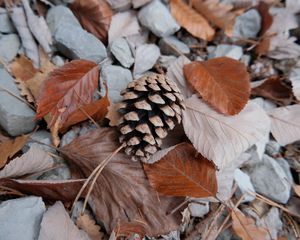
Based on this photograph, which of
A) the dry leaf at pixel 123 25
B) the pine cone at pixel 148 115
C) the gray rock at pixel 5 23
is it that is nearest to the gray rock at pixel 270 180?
→ the pine cone at pixel 148 115

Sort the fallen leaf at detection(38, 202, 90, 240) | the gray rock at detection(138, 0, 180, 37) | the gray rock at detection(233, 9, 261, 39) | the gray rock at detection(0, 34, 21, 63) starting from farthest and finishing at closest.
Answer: the gray rock at detection(233, 9, 261, 39)
the gray rock at detection(138, 0, 180, 37)
the gray rock at detection(0, 34, 21, 63)
the fallen leaf at detection(38, 202, 90, 240)

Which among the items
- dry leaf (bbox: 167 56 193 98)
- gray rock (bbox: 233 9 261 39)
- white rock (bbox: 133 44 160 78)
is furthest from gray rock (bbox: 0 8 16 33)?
gray rock (bbox: 233 9 261 39)

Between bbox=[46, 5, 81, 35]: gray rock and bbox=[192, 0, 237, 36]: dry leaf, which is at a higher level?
bbox=[46, 5, 81, 35]: gray rock

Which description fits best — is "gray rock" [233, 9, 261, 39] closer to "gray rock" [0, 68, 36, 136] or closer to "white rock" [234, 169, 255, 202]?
"white rock" [234, 169, 255, 202]

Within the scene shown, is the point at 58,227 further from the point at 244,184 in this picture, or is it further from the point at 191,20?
the point at 191,20

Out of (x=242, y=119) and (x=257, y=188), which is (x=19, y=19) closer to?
(x=242, y=119)

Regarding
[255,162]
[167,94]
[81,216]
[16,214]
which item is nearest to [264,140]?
[255,162]

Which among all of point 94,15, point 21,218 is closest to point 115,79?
point 94,15
